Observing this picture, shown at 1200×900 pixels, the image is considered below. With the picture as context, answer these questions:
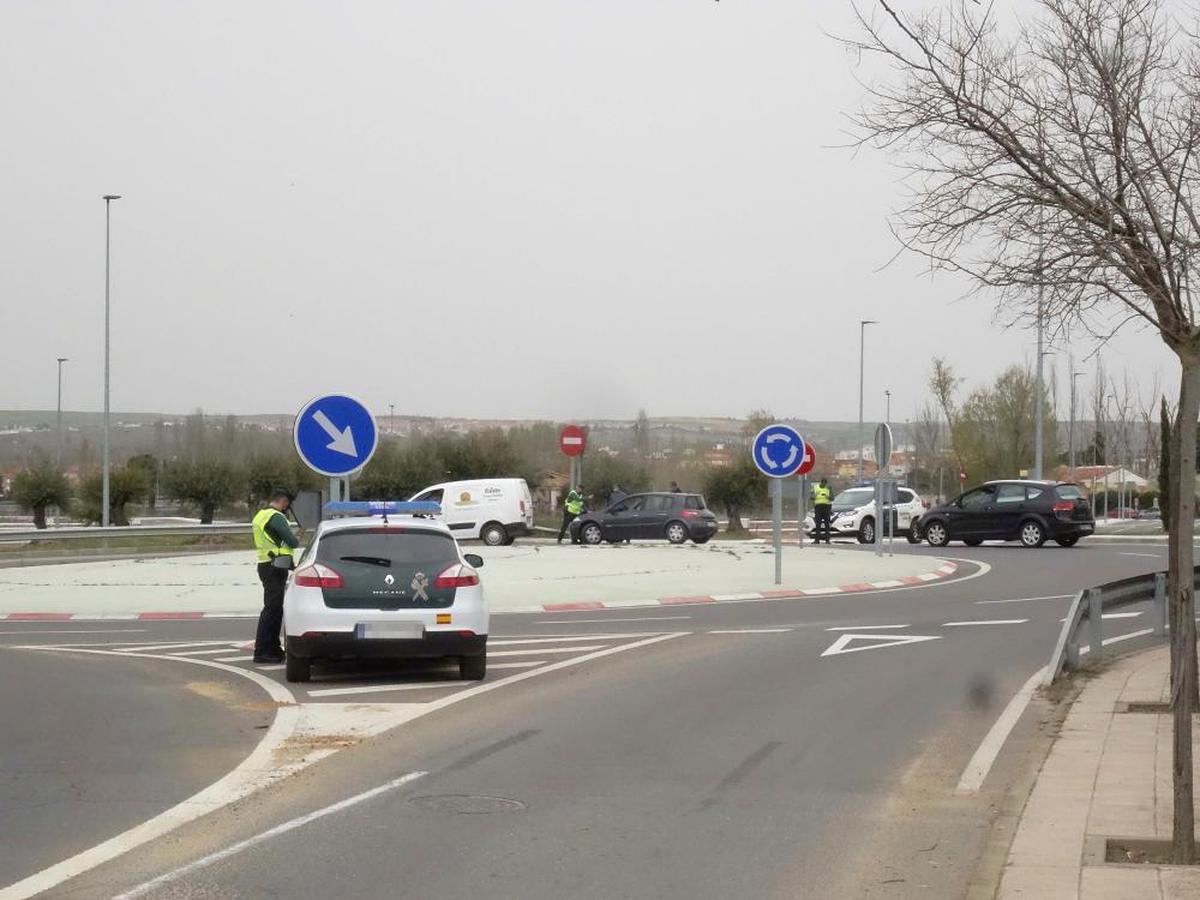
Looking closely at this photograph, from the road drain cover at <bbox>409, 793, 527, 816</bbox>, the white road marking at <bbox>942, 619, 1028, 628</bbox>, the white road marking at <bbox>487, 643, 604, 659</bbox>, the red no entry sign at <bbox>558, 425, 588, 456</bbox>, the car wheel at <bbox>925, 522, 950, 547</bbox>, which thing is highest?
the red no entry sign at <bbox>558, 425, 588, 456</bbox>

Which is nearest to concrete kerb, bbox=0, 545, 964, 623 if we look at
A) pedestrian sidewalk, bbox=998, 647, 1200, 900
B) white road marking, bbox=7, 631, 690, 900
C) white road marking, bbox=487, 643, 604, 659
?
white road marking, bbox=487, 643, 604, 659

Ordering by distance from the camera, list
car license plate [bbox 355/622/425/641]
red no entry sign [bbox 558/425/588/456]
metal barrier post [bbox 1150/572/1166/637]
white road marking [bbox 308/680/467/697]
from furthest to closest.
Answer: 1. red no entry sign [bbox 558/425/588/456]
2. metal barrier post [bbox 1150/572/1166/637]
3. car license plate [bbox 355/622/425/641]
4. white road marking [bbox 308/680/467/697]

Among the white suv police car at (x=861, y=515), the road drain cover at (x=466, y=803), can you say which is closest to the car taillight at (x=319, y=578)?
the road drain cover at (x=466, y=803)

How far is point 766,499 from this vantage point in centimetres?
6775

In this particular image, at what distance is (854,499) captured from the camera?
152ft

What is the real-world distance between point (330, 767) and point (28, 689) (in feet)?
16.9

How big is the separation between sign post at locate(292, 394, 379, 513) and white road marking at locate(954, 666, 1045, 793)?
21.8ft

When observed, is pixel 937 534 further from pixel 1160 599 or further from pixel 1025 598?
pixel 1160 599

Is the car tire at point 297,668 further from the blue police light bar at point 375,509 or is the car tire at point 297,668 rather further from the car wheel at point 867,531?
the car wheel at point 867,531

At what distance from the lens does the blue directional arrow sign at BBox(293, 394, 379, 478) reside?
15.9m

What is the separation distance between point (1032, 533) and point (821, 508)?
247 inches

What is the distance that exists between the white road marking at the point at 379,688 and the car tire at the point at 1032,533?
2654 cm

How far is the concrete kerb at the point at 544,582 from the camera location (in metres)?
24.0

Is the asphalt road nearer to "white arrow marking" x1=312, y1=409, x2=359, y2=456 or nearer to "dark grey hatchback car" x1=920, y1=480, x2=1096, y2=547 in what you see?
"white arrow marking" x1=312, y1=409, x2=359, y2=456
